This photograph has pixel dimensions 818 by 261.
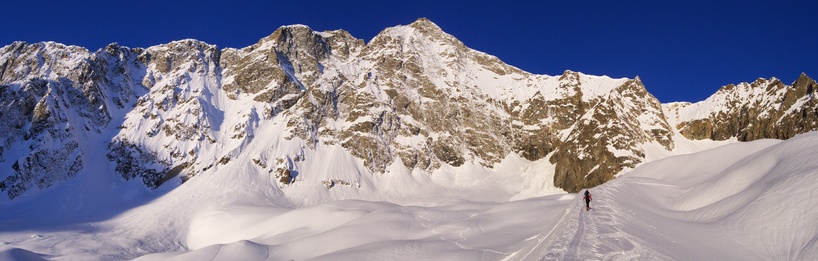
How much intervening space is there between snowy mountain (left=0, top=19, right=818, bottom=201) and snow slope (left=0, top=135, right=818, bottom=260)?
3091 cm

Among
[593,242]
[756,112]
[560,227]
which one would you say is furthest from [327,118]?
[593,242]

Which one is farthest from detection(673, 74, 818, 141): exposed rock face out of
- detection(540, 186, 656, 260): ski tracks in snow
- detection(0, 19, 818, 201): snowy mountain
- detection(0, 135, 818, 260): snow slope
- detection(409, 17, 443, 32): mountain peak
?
detection(540, 186, 656, 260): ski tracks in snow

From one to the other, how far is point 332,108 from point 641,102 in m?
82.8

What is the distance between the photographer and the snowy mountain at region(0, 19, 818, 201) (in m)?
109

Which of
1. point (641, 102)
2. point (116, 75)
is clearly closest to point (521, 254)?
point (641, 102)

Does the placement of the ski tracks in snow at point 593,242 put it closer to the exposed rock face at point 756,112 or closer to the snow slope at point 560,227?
the snow slope at point 560,227

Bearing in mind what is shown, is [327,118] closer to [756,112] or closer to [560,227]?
[756,112]

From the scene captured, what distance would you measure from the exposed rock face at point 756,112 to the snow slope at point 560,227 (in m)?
73.0

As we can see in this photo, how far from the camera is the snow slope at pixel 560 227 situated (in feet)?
61.7

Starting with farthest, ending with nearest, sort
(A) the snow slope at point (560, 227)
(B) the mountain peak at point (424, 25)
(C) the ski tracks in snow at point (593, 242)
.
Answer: (B) the mountain peak at point (424, 25) < (A) the snow slope at point (560, 227) < (C) the ski tracks in snow at point (593, 242)

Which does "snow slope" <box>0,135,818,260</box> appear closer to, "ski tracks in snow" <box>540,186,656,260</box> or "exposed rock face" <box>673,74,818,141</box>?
"ski tracks in snow" <box>540,186,656,260</box>

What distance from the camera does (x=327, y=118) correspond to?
428 ft

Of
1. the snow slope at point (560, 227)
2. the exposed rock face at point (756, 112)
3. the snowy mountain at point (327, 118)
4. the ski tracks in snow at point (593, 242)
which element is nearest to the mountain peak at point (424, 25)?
the snowy mountain at point (327, 118)

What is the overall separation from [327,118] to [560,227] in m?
111
